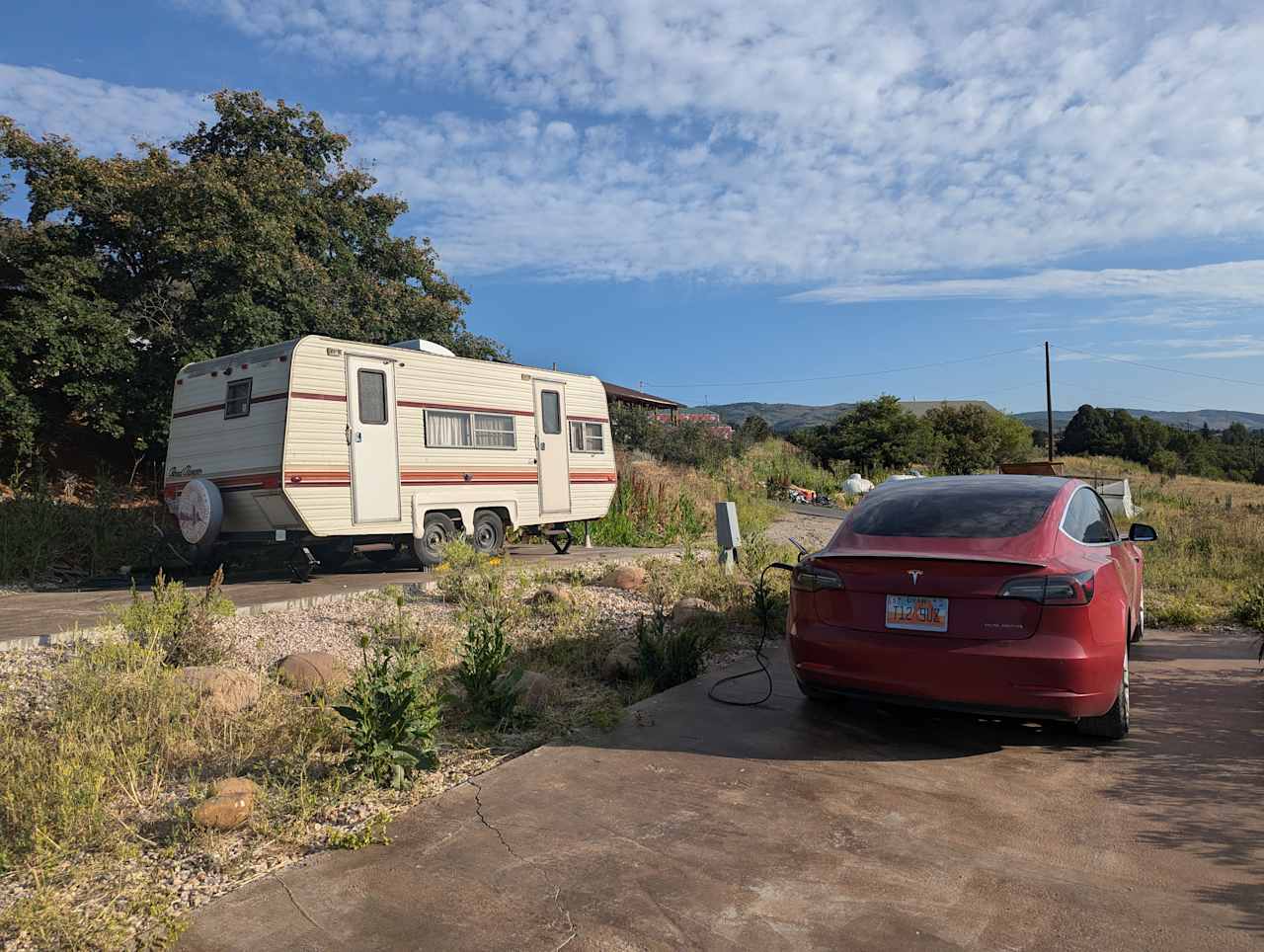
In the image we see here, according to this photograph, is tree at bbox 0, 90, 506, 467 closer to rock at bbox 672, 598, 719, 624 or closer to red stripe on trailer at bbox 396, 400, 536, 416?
red stripe on trailer at bbox 396, 400, 536, 416

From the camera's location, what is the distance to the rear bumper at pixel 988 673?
3.98 meters

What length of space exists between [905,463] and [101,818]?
1317 inches

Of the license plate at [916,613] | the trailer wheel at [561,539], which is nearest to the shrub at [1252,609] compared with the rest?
Answer: the license plate at [916,613]

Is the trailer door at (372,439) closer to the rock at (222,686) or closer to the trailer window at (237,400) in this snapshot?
the trailer window at (237,400)

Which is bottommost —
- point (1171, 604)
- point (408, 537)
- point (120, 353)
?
point (1171, 604)

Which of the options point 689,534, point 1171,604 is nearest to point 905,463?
point 689,534

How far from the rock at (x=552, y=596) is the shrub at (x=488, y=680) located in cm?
271

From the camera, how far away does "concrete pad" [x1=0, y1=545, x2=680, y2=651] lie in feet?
22.7

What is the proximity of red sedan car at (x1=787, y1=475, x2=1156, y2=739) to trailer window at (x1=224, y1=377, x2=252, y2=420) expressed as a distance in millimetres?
7901

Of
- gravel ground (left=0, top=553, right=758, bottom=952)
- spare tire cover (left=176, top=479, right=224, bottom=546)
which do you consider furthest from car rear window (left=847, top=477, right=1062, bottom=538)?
spare tire cover (left=176, top=479, right=224, bottom=546)

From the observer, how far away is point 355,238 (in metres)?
19.9

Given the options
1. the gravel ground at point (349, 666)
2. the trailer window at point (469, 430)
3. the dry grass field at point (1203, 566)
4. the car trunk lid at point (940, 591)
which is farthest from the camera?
the trailer window at point (469, 430)

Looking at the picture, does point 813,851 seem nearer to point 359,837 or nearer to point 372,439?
point 359,837

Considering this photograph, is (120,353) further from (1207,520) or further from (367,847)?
(1207,520)
